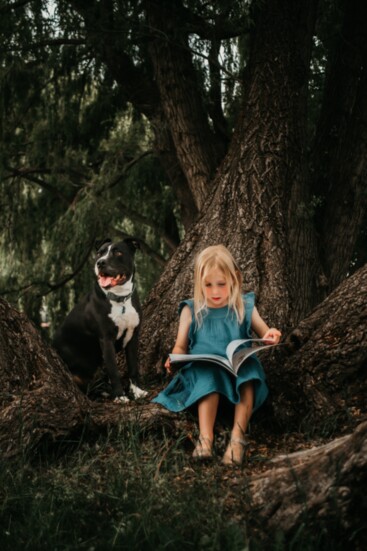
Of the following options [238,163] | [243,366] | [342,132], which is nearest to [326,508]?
[243,366]

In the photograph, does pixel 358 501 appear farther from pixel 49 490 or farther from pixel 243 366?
pixel 243 366

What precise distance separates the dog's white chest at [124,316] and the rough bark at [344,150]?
96.8 inches

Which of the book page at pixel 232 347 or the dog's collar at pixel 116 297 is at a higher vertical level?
the dog's collar at pixel 116 297

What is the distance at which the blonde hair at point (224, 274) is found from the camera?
14.7 ft

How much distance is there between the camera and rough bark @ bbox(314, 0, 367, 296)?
7172 mm

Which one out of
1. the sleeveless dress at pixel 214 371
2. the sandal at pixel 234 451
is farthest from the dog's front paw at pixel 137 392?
the sandal at pixel 234 451

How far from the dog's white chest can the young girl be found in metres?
0.66

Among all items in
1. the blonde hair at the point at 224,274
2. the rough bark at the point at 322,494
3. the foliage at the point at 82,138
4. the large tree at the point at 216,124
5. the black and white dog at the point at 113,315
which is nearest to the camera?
the rough bark at the point at 322,494

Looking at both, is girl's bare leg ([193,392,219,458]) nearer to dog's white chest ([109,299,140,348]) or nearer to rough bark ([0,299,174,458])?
rough bark ([0,299,174,458])

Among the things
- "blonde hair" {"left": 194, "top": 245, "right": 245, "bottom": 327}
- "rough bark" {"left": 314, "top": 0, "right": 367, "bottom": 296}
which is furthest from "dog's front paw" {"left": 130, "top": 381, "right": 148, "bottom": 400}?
"rough bark" {"left": 314, "top": 0, "right": 367, "bottom": 296}

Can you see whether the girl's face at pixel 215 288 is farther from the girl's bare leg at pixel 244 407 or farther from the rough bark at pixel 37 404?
the rough bark at pixel 37 404

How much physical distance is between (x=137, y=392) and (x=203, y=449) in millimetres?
1250

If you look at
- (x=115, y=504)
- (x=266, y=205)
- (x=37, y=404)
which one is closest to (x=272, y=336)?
(x=37, y=404)

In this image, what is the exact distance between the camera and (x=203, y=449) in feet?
13.3
